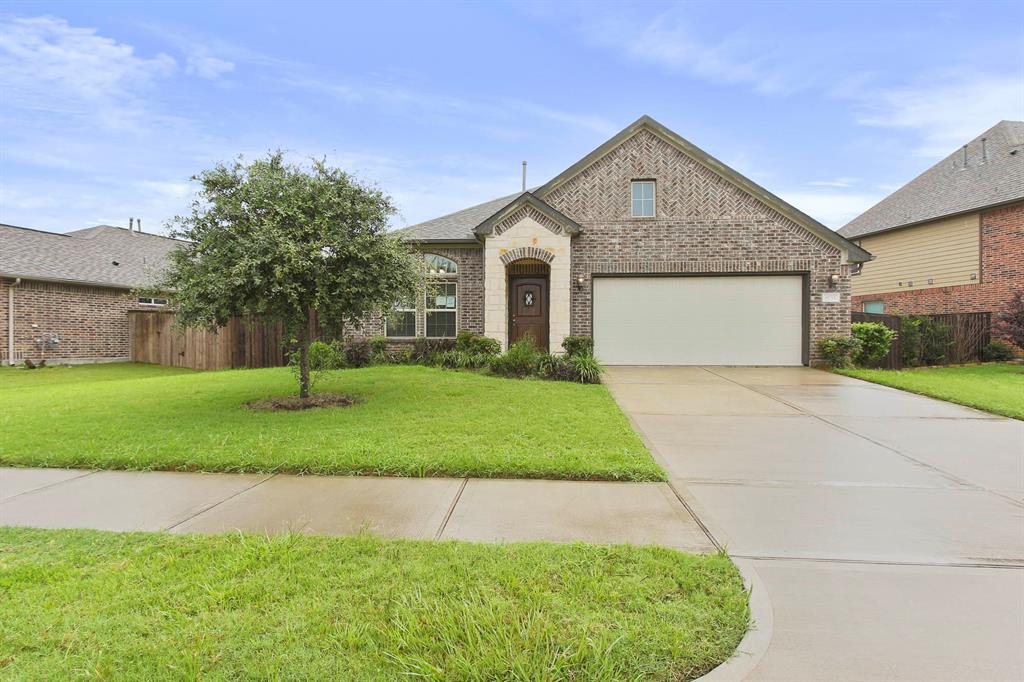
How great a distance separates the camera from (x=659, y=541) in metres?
3.00

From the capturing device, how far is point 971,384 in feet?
31.9

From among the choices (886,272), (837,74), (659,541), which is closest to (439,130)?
(837,74)

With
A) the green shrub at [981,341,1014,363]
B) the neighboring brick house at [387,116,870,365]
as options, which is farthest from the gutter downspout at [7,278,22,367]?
the green shrub at [981,341,1014,363]

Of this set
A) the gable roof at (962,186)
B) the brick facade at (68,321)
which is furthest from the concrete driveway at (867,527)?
the brick facade at (68,321)

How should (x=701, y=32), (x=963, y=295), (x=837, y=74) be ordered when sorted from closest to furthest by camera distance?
(x=701, y=32)
(x=837, y=74)
(x=963, y=295)

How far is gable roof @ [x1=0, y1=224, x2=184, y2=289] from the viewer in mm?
15680

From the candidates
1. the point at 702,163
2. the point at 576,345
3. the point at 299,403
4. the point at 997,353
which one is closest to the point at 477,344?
the point at 576,345

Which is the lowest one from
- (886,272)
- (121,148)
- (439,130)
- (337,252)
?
(337,252)

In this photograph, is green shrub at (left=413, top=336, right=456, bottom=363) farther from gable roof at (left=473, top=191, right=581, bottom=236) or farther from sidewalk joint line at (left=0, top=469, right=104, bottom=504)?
sidewalk joint line at (left=0, top=469, right=104, bottom=504)

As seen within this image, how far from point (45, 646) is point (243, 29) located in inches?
446

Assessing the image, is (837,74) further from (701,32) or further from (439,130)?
(439,130)

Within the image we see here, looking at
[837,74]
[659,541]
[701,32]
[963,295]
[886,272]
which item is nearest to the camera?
[659,541]

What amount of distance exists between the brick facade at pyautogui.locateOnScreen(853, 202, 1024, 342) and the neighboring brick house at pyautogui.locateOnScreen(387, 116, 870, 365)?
6.12 m

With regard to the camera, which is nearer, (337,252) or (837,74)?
(337,252)
